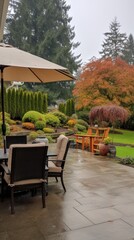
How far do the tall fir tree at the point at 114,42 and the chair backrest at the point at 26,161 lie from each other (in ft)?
103

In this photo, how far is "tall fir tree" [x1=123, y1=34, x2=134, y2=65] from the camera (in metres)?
33.7

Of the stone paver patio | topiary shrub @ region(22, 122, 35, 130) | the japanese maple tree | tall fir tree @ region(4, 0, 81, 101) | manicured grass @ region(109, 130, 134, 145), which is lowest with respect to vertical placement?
manicured grass @ region(109, 130, 134, 145)

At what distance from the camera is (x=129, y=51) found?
35250 mm

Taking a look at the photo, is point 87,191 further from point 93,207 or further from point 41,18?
point 41,18

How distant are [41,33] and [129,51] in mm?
15079

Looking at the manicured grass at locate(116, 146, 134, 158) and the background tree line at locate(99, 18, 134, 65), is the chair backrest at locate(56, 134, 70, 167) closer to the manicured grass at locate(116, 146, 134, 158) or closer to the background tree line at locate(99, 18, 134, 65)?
the manicured grass at locate(116, 146, 134, 158)

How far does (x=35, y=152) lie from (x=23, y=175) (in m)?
0.36

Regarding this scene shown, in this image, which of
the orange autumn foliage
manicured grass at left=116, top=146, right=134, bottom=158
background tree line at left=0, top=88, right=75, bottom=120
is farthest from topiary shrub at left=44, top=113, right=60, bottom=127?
manicured grass at left=116, top=146, right=134, bottom=158

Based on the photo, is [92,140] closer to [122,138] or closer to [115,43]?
[122,138]

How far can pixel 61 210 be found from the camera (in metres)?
3.36

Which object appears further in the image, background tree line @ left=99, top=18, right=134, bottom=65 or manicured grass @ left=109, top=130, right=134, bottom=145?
background tree line @ left=99, top=18, right=134, bottom=65

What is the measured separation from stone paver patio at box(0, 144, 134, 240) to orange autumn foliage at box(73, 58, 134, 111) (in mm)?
10808

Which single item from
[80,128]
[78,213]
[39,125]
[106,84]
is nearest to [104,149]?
[78,213]

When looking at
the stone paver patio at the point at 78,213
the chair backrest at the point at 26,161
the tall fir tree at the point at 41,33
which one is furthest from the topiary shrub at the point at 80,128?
the chair backrest at the point at 26,161
